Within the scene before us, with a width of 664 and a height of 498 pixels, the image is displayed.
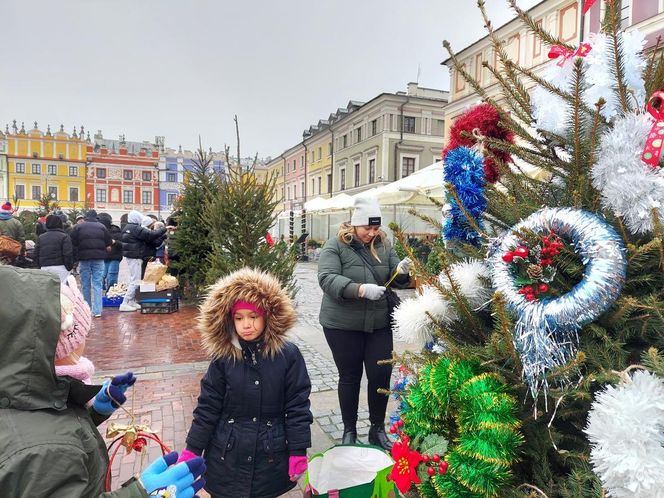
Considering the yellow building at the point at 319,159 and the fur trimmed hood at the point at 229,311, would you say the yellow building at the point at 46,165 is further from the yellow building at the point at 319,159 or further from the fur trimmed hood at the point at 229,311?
the fur trimmed hood at the point at 229,311

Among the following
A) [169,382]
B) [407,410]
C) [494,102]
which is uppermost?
[494,102]

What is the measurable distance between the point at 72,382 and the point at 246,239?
3678 mm

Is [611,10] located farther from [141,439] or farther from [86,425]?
[141,439]

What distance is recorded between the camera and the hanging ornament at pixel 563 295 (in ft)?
3.85

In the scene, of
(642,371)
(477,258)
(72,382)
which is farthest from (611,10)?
(72,382)

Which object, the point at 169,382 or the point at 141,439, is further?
the point at 169,382

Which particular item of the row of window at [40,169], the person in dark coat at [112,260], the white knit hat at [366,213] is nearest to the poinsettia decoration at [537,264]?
the white knit hat at [366,213]

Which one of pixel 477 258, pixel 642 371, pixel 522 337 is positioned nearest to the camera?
pixel 642 371

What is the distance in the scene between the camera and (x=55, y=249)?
297 inches

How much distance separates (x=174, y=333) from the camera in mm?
7145

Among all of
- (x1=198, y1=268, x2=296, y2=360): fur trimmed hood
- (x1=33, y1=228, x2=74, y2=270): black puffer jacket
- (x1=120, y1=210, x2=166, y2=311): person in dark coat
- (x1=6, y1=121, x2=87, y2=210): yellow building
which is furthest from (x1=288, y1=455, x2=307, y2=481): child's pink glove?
(x1=6, y1=121, x2=87, y2=210): yellow building

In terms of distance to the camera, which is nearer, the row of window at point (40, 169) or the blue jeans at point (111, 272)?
the blue jeans at point (111, 272)

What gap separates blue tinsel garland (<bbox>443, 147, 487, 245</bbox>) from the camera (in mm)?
1701

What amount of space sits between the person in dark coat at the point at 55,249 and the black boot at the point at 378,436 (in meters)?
6.50
